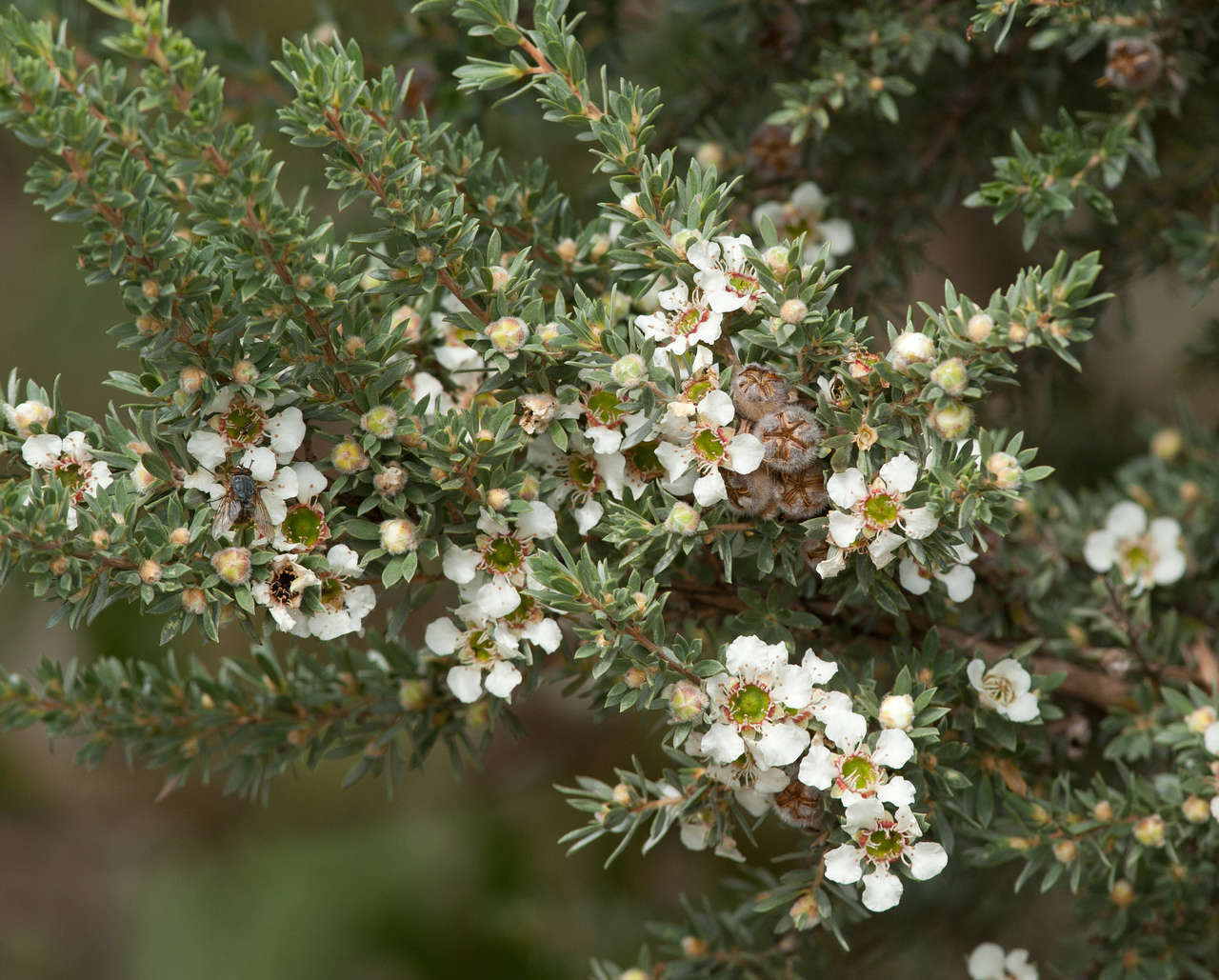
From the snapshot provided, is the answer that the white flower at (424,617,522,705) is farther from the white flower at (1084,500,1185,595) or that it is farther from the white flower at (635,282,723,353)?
the white flower at (1084,500,1185,595)

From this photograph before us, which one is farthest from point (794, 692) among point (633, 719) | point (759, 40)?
point (633, 719)

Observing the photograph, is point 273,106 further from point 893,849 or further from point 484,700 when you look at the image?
point 893,849

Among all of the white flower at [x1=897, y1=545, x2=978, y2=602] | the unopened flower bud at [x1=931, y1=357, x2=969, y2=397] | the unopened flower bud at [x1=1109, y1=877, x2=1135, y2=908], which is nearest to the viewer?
the unopened flower bud at [x1=931, y1=357, x2=969, y2=397]

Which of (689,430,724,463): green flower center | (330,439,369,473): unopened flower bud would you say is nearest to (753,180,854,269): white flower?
(689,430,724,463): green flower center

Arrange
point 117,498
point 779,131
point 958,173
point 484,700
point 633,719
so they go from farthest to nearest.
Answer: point 633,719, point 958,173, point 779,131, point 484,700, point 117,498

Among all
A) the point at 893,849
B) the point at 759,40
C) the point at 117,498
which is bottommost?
the point at 893,849

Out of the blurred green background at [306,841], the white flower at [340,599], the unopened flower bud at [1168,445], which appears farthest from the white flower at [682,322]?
the blurred green background at [306,841]
